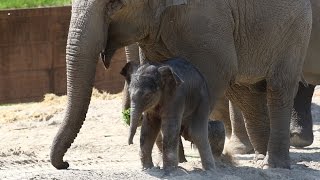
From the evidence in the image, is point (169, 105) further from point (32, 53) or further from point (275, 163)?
point (32, 53)

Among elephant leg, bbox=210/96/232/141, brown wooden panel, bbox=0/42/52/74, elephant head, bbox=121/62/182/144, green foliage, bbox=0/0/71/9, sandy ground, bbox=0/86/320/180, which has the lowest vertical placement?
sandy ground, bbox=0/86/320/180

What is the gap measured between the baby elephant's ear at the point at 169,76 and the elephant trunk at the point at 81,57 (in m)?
0.70

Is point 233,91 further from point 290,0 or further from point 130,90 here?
point 130,90

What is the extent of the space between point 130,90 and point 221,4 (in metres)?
1.56

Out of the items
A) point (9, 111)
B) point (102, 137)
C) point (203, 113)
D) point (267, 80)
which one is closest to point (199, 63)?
point (203, 113)

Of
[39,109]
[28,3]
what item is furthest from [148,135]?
[28,3]

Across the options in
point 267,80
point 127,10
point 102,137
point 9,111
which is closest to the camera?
point 127,10

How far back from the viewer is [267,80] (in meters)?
11.8

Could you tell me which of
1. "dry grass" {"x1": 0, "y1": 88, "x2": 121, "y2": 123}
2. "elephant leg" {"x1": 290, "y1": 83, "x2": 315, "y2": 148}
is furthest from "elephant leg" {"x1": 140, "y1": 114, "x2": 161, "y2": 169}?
"dry grass" {"x1": 0, "y1": 88, "x2": 121, "y2": 123}

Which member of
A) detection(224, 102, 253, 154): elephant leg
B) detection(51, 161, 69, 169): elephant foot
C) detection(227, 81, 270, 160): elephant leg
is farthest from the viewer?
detection(224, 102, 253, 154): elephant leg

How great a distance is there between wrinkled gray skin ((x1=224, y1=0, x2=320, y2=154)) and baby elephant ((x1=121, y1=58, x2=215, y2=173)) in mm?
3114

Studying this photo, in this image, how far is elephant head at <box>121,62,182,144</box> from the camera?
9633mm

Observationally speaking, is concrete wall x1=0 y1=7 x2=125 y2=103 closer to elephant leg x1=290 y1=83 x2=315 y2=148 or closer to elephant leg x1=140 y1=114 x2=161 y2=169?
elephant leg x1=290 y1=83 x2=315 y2=148

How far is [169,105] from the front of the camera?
995cm
